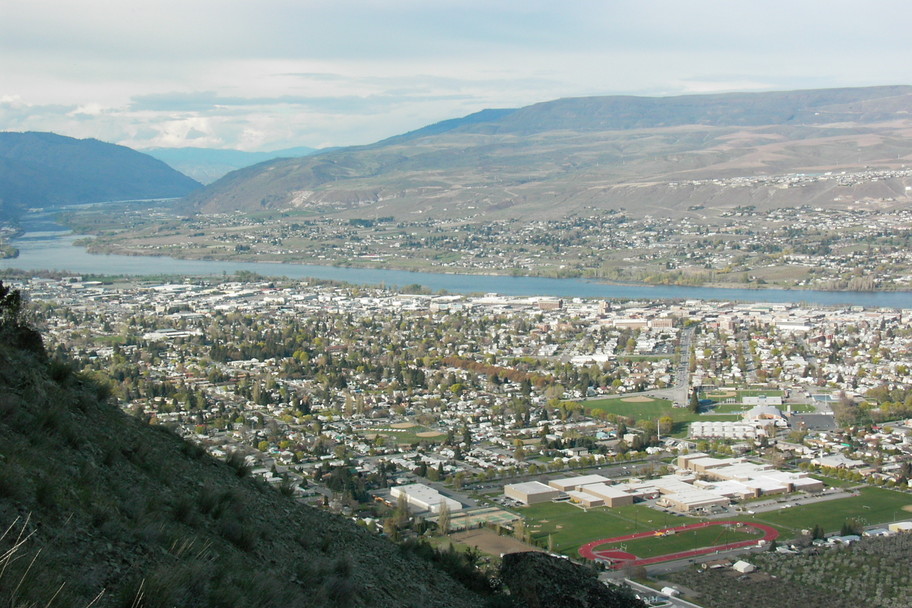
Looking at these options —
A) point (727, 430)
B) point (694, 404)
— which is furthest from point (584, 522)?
point (694, 404)

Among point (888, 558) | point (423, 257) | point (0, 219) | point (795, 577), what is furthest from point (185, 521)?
point (0, 219)

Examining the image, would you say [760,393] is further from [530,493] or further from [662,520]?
[530,493]

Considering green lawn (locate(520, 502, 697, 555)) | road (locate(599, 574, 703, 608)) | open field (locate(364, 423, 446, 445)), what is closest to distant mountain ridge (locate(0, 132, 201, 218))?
open field (locate(364, 423, 446, 445))

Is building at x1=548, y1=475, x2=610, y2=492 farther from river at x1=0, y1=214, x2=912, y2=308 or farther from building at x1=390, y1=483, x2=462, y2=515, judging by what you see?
river at x1=0, y1=214, x2=912, y2=308

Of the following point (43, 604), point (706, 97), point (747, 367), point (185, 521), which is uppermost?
point (706, 97)

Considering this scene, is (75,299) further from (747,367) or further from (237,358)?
(747,367)

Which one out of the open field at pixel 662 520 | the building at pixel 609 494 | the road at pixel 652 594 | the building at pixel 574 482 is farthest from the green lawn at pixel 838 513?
the road at pixel 652 594

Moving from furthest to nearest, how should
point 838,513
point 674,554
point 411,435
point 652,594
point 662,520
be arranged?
point 411,435 < point 838,513 < point 662,520 < point 674,554 < point 652,594
